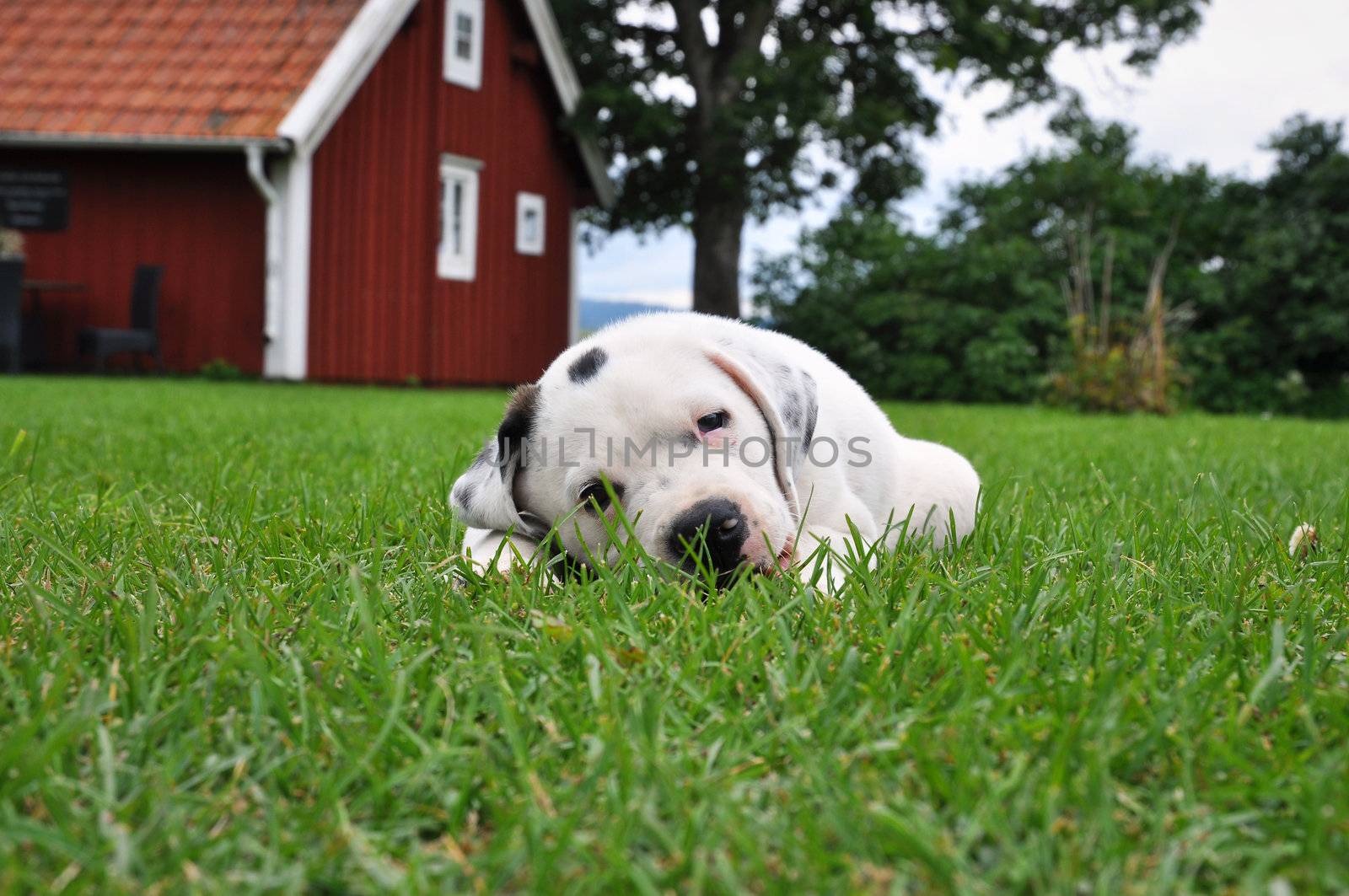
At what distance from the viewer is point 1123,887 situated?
1202mm

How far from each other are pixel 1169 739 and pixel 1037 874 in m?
0.44

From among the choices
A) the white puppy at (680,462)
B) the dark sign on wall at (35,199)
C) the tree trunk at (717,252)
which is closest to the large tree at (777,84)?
the tree trunk at (717,252)

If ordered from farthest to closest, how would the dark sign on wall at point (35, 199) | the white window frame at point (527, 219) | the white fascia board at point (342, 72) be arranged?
the white window frame at point (527, 219)
the dark sign on wall at point (35, 199)
the white fascia board at point (342, 72)

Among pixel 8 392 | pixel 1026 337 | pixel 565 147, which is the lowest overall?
pixel 8 392

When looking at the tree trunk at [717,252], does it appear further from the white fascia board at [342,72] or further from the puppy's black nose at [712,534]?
the puppy's black nose at [712,534]

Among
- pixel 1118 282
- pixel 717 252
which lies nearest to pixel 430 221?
pixel 717 252

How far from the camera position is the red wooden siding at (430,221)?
54.7 feet

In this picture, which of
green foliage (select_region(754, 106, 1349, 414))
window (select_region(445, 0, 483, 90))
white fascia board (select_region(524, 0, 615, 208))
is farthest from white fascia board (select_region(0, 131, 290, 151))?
green foliage (select_region(754, 106, 1349, 414))

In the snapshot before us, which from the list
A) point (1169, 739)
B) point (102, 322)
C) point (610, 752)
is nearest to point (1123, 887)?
point (1169, 739)

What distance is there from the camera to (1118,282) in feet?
63.0

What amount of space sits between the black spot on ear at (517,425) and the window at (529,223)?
55.1 ft

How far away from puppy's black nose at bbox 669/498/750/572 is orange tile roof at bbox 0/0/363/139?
14.4 meters

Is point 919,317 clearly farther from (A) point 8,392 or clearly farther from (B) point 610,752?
(B) point 610,752

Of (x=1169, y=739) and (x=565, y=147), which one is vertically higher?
(x=565, y=147)
